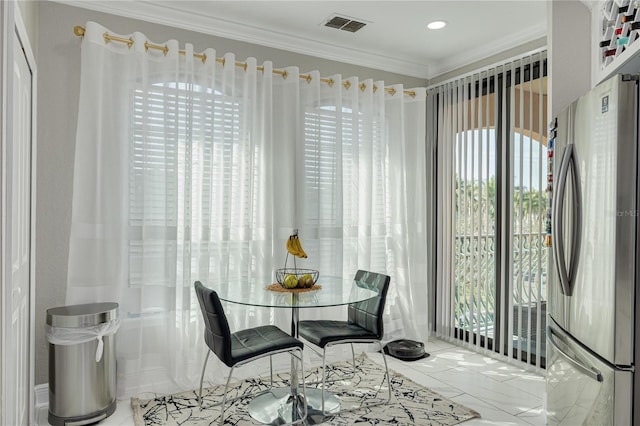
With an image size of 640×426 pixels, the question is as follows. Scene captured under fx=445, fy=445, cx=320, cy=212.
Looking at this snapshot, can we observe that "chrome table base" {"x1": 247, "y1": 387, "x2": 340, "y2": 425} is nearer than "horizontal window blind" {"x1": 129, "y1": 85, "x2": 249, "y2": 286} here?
Yes

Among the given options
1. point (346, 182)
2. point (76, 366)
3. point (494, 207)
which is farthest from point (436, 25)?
point (76, 366)

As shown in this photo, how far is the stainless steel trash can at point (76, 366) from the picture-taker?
103 inches

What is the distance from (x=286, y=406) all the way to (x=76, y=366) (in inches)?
50.4

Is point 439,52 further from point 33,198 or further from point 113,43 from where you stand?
point 33,198

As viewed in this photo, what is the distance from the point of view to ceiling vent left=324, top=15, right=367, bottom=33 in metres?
3.41

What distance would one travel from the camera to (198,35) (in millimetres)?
3426

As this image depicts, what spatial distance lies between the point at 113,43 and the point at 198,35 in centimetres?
65

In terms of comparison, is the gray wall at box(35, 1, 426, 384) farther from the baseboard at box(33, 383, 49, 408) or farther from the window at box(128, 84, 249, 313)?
the window at box(128, 84, 249, 313)

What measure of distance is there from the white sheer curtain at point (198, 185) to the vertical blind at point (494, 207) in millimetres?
665

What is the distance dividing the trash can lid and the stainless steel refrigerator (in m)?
2.57

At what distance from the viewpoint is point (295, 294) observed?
276 cm

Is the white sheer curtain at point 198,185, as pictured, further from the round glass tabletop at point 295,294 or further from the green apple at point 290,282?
the green apple at point 290,282

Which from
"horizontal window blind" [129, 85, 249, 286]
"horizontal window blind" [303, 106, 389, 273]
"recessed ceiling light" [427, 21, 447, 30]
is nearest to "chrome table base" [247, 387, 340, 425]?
"horizontal window blind" [129, 85, 249, 286]

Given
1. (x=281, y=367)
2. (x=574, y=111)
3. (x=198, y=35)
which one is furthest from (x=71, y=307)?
(x=574, y=111)
